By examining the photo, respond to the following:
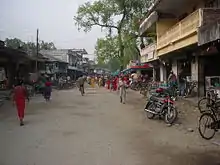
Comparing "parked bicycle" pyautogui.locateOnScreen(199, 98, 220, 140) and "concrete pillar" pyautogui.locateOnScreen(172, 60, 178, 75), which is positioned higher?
"concrete pillar" pyautogui.locateOnScreen(172, 60, 178, 75)

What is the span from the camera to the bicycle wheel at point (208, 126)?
8.82 metres

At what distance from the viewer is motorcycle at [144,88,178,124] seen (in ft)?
39.1

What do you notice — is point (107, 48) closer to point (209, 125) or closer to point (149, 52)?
point (149, 52)

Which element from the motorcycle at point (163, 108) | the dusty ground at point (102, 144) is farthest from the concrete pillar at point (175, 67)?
the dusty ground at point (102, 144)

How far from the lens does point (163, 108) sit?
12602 mm

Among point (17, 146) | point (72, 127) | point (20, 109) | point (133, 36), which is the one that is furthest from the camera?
point (133, 36)

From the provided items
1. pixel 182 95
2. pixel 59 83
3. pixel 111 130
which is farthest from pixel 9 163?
pixel 59 83

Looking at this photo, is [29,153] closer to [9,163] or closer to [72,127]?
[9,163]

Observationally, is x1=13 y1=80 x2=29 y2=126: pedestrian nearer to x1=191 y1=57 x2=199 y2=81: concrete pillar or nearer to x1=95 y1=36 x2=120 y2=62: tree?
x1=191 y1=57 x2=199 y2=81: concrete pillar

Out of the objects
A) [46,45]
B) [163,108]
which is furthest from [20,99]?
[46,45]

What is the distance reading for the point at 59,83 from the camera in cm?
4325

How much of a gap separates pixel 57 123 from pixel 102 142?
12.8 ft

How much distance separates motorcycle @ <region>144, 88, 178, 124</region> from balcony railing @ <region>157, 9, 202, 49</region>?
3.86 metres

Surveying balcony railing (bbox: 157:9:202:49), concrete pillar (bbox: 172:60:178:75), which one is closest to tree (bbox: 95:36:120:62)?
concrete pillar (bbox: 172:60:178:75)
